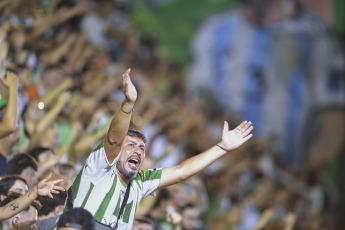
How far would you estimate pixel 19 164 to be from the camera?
5.69 meters

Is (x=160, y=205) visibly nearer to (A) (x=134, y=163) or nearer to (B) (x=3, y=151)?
(B) (x=3, y=151)

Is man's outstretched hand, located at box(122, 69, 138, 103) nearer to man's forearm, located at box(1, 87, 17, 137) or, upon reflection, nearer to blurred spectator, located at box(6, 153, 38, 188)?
man's forearm, located at box(1, 87, 17, 137)

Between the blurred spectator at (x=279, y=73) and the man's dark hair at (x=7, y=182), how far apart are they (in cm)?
1175

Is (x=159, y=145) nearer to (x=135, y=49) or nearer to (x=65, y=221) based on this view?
(x=135, y=49)

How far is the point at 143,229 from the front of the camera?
611 cm

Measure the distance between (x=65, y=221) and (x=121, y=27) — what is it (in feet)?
29.3

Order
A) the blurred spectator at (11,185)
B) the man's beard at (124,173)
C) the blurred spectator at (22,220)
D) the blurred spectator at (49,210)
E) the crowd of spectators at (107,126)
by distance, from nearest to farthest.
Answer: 1. the man's beard at (124,173)
2. the blurred spectator at (22,220)
3. the blurred spectator at (11,185)
4. the blurred spectator at (49,210)
5. the crowd of spectators at (107,126)

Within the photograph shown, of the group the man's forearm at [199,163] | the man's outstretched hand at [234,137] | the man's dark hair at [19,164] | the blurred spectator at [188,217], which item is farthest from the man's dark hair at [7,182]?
the blurred spectator at [188,217]

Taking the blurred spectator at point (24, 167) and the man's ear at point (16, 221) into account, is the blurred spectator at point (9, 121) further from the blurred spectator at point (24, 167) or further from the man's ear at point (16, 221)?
the man's ear at point (16, 221)

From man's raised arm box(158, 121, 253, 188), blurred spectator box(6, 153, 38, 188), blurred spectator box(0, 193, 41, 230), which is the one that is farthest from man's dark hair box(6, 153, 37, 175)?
man's raised arm box(158, 121, 253, 188)

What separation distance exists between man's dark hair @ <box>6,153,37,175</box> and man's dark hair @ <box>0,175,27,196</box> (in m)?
0.28

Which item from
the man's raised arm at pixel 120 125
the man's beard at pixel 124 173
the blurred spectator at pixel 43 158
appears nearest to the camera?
the man's raised arm at pixel 120 125

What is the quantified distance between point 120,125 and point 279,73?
13246 mm

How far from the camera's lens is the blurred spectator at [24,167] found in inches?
223
